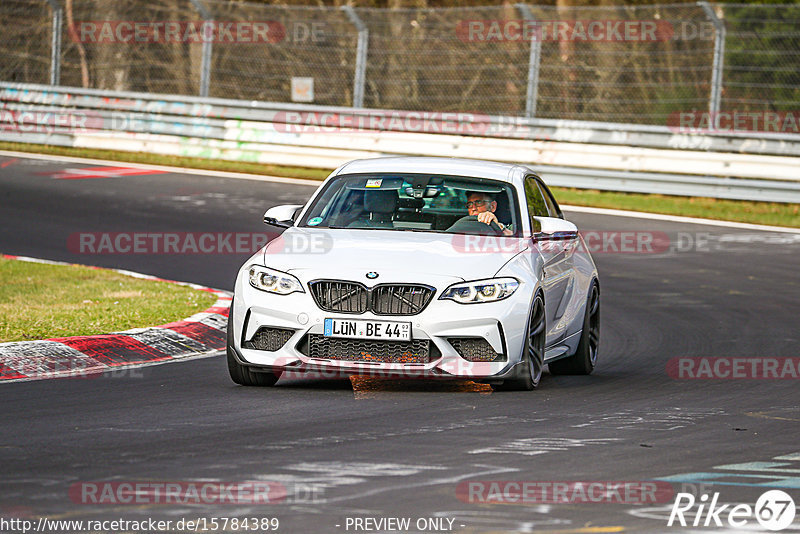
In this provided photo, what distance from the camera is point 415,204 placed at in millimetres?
9586

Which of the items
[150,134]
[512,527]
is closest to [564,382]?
[512,527]

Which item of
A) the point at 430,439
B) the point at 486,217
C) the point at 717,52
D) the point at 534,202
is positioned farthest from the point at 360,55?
the point at 430,439

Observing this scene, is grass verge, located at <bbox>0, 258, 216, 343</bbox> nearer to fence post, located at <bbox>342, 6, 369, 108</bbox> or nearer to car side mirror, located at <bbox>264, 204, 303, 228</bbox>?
car side mirror, located at <bbox>264, 204, 303, 228</bbox>

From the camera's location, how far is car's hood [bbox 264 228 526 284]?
27.6 ft

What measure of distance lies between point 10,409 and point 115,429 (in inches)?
33.0

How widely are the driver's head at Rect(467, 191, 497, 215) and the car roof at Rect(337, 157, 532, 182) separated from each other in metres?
0.18

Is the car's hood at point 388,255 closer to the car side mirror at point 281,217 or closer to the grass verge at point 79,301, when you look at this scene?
the car side mirror at point 281,217

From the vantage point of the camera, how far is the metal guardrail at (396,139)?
21641 millimetres

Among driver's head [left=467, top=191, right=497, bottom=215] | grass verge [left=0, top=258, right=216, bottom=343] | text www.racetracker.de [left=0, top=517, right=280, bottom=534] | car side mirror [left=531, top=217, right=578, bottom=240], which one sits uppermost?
driver's head [left=467, top=191, right=497, bottom=215]

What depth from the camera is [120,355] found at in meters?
9.84

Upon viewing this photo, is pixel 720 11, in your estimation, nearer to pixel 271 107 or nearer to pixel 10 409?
pixel 271 107

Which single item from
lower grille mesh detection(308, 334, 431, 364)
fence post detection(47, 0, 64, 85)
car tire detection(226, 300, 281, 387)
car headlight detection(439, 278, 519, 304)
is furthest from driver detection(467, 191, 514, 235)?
fence post detection(47, 0, 64, 85)

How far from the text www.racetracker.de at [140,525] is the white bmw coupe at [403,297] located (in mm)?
3094

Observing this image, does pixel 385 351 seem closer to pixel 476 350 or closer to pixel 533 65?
pixel 476 350
